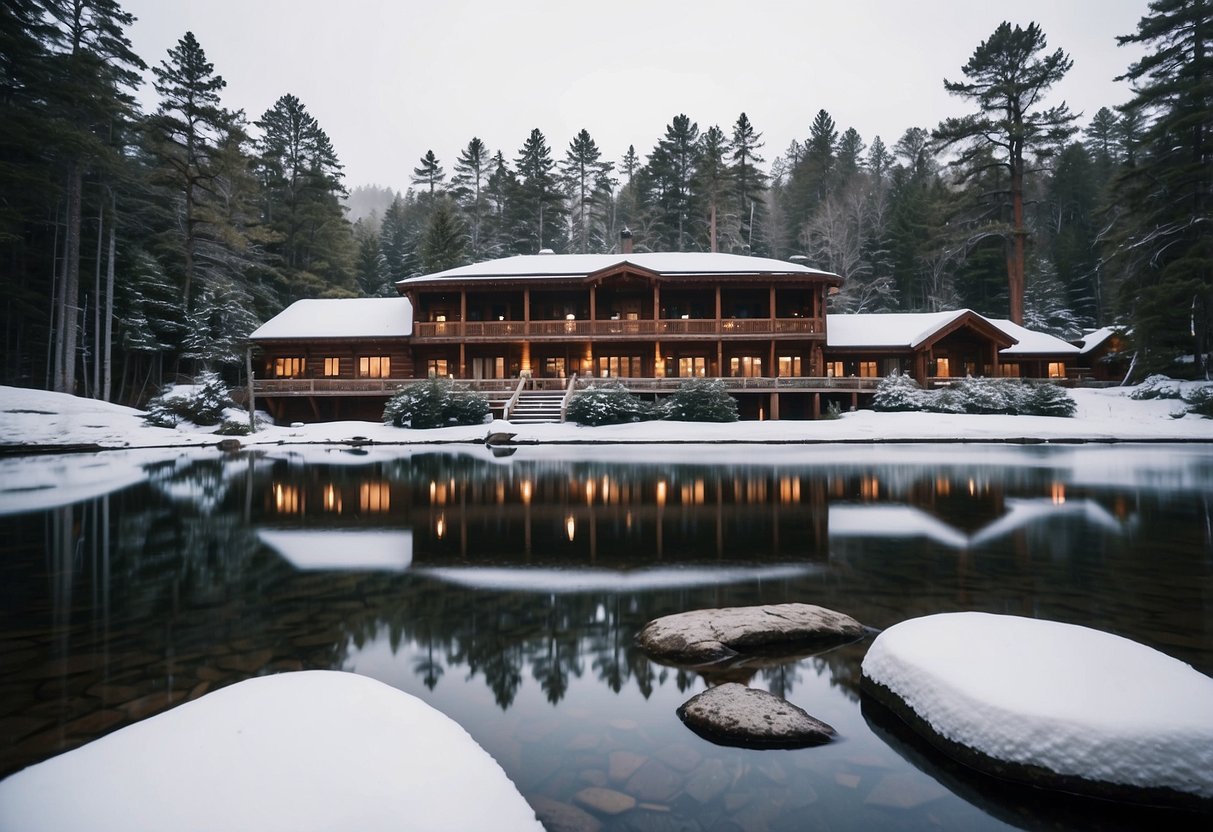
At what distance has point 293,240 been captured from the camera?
5269 centimetres

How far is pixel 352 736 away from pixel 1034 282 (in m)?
67.9

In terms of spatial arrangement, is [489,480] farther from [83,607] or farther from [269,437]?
[269,437]

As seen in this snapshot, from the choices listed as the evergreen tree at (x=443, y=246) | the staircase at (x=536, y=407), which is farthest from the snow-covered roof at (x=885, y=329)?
the evergreen tree at (x=443, y=246)

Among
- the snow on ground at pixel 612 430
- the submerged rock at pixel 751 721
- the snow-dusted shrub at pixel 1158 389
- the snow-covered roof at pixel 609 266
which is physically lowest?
the submerged rock at pixel 751 721

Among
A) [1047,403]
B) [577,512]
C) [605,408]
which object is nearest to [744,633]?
[577,512]

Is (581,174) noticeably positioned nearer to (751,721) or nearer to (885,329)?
(885,329)

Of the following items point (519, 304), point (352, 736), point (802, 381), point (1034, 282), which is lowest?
point (352, 736)

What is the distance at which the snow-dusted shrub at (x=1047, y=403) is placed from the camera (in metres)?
31.2

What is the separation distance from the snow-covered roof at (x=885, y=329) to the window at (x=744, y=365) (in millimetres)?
4518

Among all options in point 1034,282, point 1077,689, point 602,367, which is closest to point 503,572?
point 1077,689

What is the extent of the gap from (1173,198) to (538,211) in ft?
162

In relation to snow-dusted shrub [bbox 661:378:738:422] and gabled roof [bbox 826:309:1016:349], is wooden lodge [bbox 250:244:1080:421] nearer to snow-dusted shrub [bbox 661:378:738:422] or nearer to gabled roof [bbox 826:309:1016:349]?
gabled roof [bbox 826:309:1016:349]

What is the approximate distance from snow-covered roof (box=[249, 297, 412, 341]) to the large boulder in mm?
35399

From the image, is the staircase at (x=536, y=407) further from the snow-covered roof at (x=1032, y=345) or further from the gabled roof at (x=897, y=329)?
the snow-covered roof at (x=1032, y=345)
